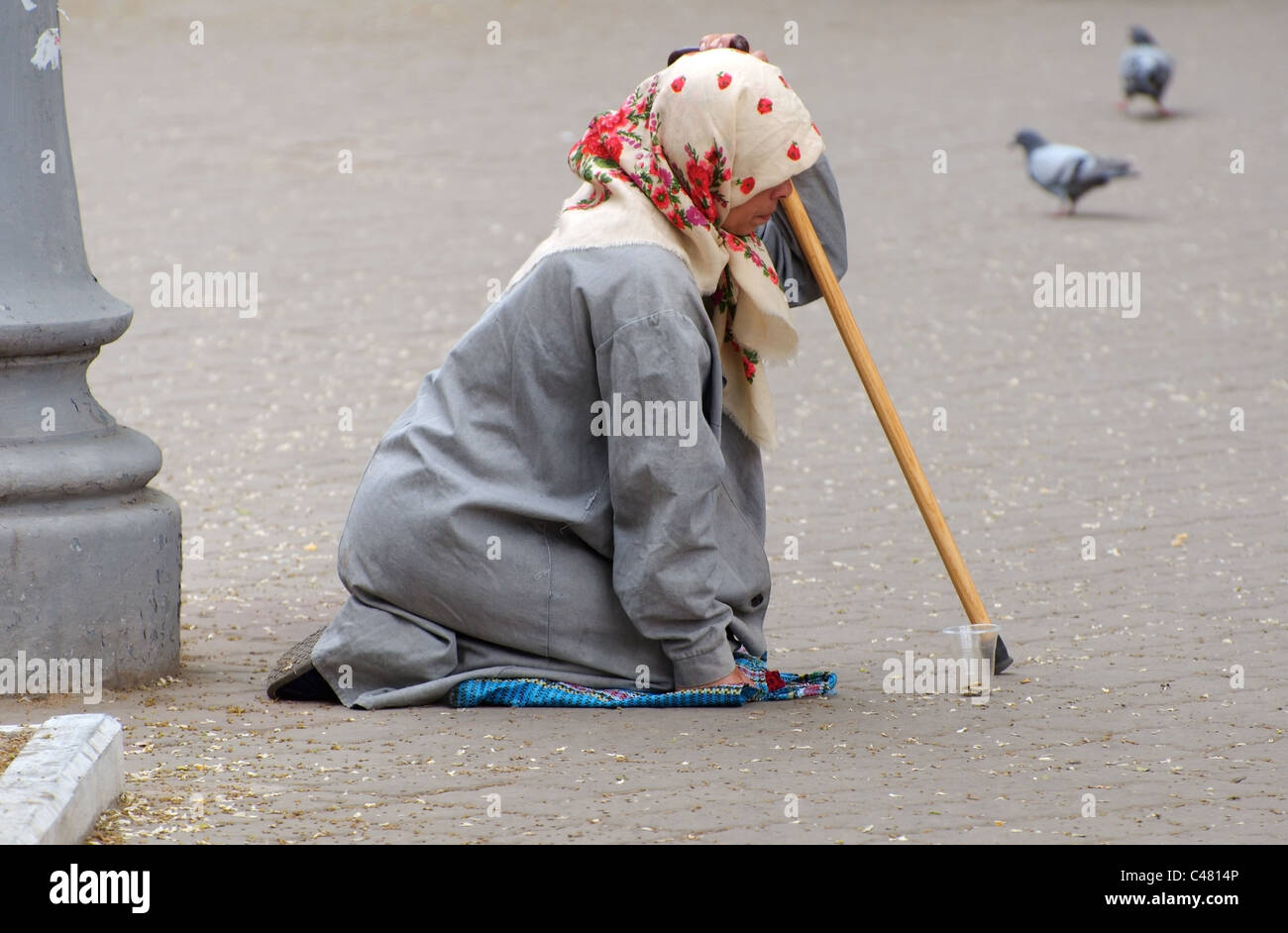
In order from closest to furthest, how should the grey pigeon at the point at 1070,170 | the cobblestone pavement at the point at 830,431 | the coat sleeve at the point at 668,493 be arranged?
the cobblestone pavement at the point at 830,431
the coat sleeve at the point at 668,493
the grey pigeon at the point at 1070,170

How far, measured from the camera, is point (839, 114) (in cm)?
1328

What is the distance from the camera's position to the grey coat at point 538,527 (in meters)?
3.48

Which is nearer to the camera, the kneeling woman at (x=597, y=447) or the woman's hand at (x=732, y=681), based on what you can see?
the kneeling woman at (x=597, y=447)

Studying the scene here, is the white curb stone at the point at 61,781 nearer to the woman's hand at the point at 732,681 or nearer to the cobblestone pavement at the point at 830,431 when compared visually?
the cobblestone pavement at the point at 830,431

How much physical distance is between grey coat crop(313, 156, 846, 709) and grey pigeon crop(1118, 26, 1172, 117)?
34.3 ft

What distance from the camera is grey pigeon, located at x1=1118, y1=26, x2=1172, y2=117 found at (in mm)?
13180

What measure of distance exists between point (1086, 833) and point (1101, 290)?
624cm
